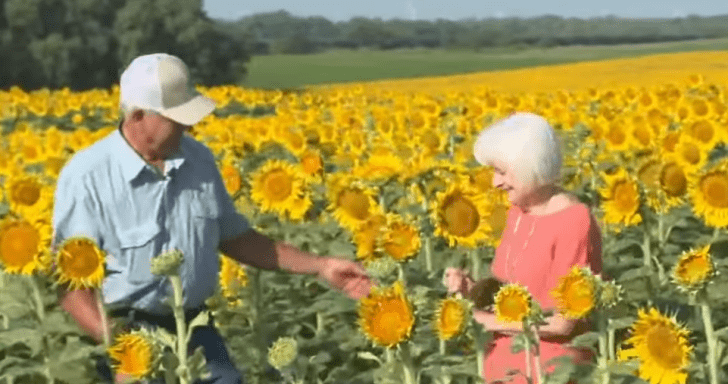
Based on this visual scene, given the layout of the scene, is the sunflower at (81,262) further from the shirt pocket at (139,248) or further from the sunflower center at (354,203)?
the sunflower center at (354,203)

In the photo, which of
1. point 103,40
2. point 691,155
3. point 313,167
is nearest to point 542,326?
point 313,167

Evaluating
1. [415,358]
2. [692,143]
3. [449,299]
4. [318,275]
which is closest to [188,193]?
[318,275]

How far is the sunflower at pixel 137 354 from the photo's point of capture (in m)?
3.29

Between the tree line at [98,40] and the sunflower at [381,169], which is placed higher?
the sunflower at [381,169]

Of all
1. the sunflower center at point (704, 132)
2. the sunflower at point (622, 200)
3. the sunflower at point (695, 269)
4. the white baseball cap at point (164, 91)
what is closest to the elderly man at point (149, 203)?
the white baseball cap at point (164, 91)

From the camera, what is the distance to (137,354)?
3.30 metres

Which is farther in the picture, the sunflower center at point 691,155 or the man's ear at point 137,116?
the sunflower center at point 691,155

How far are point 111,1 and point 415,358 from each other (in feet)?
142

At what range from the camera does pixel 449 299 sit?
3477mm

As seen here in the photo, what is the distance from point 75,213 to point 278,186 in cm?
202

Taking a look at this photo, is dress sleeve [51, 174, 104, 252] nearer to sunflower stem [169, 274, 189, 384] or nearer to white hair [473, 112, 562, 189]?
sunflower stem [169, 274, 189, 384]

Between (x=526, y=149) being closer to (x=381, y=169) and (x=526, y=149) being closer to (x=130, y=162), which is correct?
(x=130, y=162)

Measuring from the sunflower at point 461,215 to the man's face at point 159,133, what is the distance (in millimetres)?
865

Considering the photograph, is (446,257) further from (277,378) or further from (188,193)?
(188,193)
